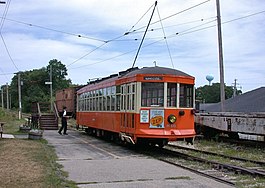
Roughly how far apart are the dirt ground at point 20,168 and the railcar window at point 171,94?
4.41 metres

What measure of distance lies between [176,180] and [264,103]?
31.6 metres

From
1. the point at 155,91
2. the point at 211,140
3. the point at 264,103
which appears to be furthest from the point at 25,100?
the point at 155,91

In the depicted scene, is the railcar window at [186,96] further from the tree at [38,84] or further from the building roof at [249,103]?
the tree at [38,84]

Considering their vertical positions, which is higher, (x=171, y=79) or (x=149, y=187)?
(x=171, y=79)

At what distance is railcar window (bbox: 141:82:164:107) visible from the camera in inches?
526

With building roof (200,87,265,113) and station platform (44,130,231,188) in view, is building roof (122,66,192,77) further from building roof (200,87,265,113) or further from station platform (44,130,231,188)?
building roof (200,87,265,113)

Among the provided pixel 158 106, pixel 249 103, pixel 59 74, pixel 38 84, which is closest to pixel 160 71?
pixel 158 106

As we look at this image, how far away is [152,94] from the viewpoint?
13.5 meters

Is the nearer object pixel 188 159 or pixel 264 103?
pixel 188 159

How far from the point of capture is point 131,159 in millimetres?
12195

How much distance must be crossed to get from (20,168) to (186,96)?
610cm

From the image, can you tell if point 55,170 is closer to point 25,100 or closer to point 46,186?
point 46,186

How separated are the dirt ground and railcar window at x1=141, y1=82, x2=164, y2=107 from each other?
3.75 metres

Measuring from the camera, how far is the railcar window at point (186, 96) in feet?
44.7
